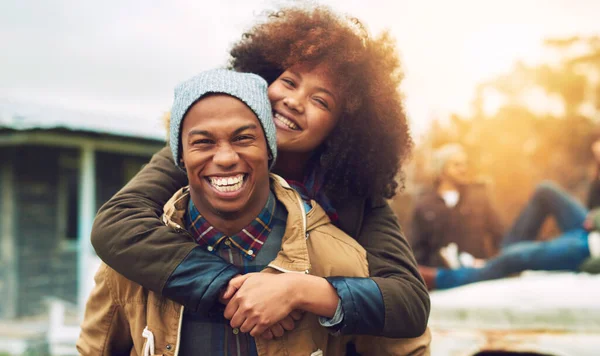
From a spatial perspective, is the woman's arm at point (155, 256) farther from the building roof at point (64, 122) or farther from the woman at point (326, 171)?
the building roof at point (64, 122)

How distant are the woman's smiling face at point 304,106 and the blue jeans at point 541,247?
2429 millimetres

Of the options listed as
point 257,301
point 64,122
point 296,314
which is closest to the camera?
point 257,301

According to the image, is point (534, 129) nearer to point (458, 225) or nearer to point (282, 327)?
point (458, 225)

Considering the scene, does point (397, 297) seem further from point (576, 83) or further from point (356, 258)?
point (576, 83)

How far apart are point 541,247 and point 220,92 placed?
10.4ft

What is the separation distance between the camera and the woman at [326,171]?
180cm

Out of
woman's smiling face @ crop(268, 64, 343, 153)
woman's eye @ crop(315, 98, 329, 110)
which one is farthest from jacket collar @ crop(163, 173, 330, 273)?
woman's eye @ crop(315, 98, 329, 110)

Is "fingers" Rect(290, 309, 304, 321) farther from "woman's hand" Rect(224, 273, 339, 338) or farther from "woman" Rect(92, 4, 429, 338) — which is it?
"woman" Rect(92, 4, 429, 338)

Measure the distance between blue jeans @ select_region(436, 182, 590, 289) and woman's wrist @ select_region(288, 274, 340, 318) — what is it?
2.80 meters

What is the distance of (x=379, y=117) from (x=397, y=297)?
809 millimetres

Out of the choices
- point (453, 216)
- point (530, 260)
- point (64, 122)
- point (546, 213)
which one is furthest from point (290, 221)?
point (64, 122)

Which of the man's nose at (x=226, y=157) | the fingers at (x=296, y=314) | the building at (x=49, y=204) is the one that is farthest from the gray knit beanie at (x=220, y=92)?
the building at (x=49, y=204)

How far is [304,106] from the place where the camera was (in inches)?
88.9

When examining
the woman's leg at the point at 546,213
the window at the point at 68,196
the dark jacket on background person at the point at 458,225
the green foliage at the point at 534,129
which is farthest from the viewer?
the green foliage at the point at 534,129
